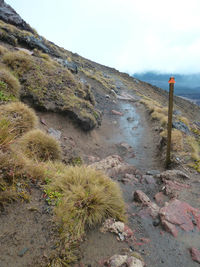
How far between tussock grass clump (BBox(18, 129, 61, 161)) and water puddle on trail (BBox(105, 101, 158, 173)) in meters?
4.28

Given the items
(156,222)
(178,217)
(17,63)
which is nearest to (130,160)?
(178,217)

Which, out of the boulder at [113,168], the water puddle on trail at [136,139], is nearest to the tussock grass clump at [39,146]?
the boulder at [113,168]

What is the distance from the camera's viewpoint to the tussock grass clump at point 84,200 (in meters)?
2.63

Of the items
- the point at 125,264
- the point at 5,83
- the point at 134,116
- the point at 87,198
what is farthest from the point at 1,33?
the point at 125,264

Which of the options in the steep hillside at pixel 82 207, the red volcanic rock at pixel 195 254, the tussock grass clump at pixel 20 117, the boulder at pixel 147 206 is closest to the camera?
the steep hillside at pixel 82 207

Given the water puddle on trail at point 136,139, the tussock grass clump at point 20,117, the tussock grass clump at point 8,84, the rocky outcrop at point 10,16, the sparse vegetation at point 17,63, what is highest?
the rocky outcrop at point 10,16

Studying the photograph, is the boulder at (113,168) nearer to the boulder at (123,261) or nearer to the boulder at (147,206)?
the boulder at (147,206)

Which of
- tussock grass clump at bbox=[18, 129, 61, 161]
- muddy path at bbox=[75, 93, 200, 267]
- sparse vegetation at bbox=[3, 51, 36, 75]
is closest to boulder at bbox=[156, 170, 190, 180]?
muddy path at bbox=[75, 93, 200, 267]

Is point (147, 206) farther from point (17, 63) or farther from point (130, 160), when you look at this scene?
point (17, 63)

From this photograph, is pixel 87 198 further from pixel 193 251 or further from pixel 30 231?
pixel 193 251

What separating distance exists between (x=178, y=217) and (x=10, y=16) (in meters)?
21.9

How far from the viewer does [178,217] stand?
12.0 ft

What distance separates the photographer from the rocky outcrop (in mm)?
16656

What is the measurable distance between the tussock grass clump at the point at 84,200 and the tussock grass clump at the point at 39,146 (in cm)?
132
